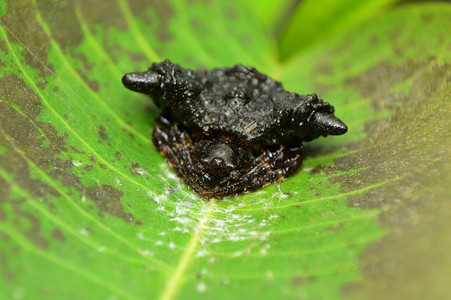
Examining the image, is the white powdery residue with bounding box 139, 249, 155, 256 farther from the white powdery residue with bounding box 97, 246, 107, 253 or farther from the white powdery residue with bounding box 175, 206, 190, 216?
the white powdery residue with bounding box 175, 206, 190, 216

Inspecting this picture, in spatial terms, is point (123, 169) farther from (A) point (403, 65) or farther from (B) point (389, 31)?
(B) point (389, 31)

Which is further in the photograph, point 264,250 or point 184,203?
point 184,203

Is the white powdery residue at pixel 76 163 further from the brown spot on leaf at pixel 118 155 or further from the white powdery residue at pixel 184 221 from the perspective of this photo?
the white powdery residue at pixel 184 221

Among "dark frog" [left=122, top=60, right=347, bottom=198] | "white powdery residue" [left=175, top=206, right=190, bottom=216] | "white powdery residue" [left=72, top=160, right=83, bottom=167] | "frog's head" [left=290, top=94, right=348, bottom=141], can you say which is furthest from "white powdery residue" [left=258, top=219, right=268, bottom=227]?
"white powdery residue" [left=72, top=160, right=83, bottom=167]

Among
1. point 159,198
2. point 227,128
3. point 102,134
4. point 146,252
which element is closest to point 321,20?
point 227,128

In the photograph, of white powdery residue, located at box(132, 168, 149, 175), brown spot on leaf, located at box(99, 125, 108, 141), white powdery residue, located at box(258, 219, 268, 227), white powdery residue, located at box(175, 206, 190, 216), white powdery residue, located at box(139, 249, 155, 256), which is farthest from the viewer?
brown spot on leaf, located at box(99, 125, 108, 141)

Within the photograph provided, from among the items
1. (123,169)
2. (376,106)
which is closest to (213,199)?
(123,169)

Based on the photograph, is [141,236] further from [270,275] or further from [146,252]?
[270,275]
